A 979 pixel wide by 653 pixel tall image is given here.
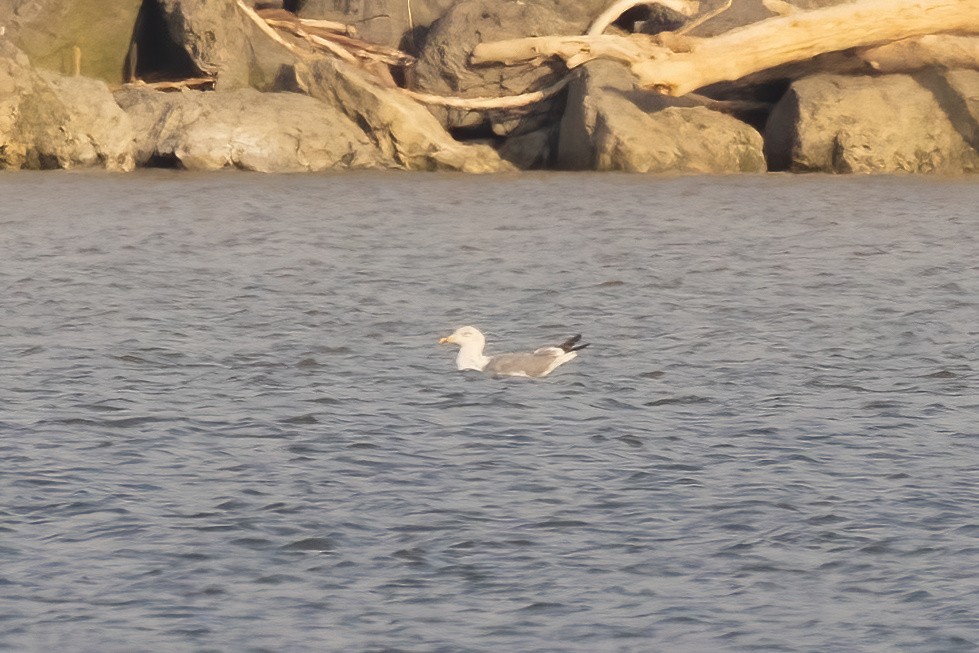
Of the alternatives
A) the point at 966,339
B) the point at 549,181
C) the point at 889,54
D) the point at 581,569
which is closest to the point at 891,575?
the point at 581,569

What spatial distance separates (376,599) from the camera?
7.18m

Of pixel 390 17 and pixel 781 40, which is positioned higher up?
pixel 390 17

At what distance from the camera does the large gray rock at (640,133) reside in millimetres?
23672

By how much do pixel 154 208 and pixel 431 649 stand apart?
572 inches

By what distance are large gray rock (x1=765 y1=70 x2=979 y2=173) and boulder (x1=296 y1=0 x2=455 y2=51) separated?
5917mm

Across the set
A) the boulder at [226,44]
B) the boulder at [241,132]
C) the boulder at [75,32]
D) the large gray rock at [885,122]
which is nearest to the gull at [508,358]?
the boulder at [241,132]

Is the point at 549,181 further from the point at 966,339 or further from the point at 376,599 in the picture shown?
the point at 376,599

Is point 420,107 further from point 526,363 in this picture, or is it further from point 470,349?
point 526,363

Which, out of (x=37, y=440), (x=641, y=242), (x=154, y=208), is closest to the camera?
(x=37, y=440)

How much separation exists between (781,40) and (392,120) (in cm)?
571

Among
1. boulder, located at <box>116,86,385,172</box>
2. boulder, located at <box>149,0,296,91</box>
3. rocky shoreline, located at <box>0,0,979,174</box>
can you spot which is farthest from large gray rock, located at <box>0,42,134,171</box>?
boulder, located at <box>149,0,296,91</box>

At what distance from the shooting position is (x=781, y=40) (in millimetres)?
22672

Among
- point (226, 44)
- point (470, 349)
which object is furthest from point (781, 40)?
point (470, 349)

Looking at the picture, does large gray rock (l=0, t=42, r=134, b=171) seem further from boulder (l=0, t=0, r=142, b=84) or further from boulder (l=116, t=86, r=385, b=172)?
boulder (l=0, t=0, r=142, b=84)
